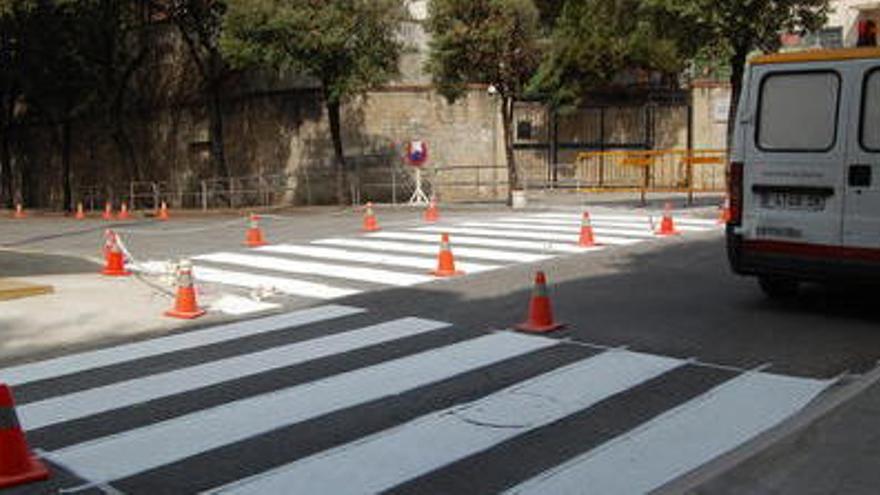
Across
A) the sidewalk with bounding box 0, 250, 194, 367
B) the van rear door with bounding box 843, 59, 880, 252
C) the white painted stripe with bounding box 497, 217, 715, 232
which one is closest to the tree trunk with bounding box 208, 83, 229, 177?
the white painted stripe with bounding box 497, 217, 715, 232

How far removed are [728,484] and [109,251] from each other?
10.7 meters

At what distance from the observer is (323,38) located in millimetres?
26016

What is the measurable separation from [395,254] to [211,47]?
65.6 ft

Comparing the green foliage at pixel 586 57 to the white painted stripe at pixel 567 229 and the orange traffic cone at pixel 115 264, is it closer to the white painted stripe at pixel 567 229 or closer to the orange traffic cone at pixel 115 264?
the white painted stripe at pixel 567 229

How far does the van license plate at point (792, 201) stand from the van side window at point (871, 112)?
64cm

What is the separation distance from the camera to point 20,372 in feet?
27.7

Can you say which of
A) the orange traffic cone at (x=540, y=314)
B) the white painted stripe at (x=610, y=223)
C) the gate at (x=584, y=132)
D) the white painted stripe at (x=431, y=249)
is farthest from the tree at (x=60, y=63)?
the orange traffic cone at (x=540, y=314)

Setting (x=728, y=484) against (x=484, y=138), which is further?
(x=484, y=138)

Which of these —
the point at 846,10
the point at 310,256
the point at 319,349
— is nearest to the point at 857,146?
the point at 319,349

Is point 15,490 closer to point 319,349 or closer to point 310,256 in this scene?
point 319,349

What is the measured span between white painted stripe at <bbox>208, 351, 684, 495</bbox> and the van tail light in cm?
261

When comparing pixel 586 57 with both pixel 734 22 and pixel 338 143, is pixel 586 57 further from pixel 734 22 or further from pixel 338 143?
pixel 734 22

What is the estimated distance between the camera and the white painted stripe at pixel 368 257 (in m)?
14.0

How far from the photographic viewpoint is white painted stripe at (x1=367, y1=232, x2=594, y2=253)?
1583cm
